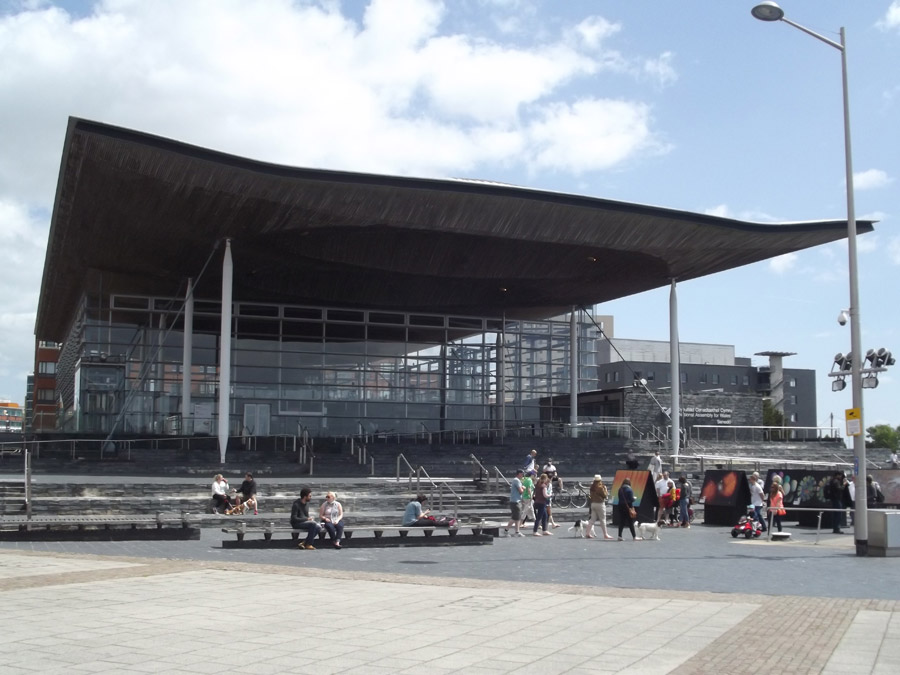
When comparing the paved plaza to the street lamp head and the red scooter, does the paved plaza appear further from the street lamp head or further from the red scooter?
the street lamp head

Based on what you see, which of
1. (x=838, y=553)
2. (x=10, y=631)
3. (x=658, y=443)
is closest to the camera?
(x=10, y=631)

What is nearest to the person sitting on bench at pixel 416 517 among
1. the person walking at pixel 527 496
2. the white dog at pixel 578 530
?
the person walking at pixel 527 496

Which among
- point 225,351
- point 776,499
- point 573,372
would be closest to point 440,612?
point 776,499

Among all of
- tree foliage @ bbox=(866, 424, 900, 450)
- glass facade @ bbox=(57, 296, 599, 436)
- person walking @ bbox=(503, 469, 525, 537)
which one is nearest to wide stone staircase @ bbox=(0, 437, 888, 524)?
person walking @ bbox=(503, 469, 525, 537)

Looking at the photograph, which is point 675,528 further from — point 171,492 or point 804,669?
point 804,669

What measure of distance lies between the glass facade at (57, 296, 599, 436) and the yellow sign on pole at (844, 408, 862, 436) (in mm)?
28778

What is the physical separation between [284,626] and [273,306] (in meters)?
36.4

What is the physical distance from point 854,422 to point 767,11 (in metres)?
7.82

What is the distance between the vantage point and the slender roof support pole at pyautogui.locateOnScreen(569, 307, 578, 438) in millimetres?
47719

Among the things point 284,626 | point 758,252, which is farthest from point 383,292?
point 284,626

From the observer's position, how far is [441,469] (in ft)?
118

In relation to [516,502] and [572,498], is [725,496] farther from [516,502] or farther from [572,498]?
[516,502]

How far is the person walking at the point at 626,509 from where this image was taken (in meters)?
22.1

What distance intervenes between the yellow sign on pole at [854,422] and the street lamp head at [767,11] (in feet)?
24.7
